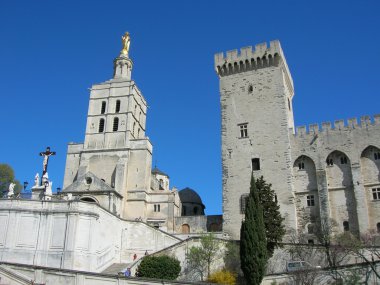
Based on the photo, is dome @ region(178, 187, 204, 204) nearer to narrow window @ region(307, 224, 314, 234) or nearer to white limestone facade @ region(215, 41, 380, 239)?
white limestone facade @ region(215, 41, 380, 239)

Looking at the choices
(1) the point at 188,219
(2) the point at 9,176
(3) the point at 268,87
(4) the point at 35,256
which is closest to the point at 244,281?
(4) the point at 35,256

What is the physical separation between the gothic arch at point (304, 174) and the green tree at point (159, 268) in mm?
14221

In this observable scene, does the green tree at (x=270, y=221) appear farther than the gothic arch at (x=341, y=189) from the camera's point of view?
No

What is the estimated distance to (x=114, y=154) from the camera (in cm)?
4616

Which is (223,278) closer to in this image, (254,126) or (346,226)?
(346,226)

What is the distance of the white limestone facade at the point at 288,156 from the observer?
35281 mm

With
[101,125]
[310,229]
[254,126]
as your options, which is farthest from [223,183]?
[101,125]

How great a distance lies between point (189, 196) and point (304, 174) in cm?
1706

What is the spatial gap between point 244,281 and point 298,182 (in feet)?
43.1

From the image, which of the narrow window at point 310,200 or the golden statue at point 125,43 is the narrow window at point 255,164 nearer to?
the narrow window at point 310,200

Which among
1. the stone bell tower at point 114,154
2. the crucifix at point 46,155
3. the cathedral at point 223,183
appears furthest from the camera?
the stone bell tower at point 114,154

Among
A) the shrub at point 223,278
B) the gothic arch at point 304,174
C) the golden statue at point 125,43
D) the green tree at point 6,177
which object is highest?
the golden statue at point 125,43

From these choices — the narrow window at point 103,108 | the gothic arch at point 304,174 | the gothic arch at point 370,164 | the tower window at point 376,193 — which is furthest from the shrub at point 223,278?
the narrow window at point 103,108

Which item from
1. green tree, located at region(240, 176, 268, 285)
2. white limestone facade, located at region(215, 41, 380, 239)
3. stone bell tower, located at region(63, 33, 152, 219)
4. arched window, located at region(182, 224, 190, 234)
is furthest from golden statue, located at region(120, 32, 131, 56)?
green tree, located at region(240, 176, 268, 285)
